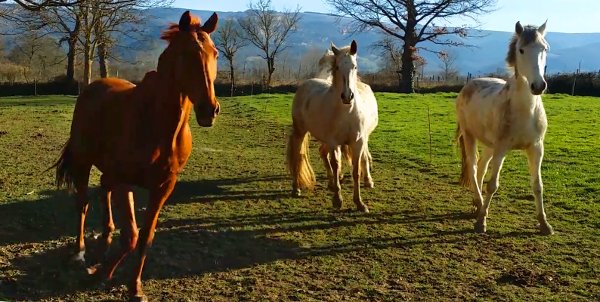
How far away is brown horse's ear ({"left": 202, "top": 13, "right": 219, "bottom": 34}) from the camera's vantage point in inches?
139

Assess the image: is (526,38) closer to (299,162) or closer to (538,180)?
(538,180)

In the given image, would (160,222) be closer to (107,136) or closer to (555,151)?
(107,136)

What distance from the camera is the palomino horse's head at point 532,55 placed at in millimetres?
5281

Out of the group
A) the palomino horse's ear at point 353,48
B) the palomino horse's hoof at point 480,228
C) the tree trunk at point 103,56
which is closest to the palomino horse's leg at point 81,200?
the palomino horse's ear at point 353,48

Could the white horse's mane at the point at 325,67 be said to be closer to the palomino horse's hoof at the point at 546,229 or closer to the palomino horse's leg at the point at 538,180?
the palomino horse's leg at the point at 538,180

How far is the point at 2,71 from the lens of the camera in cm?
3459

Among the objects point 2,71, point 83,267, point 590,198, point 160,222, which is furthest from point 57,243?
point 2,71

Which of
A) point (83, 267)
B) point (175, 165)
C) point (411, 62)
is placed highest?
point (411, 62)

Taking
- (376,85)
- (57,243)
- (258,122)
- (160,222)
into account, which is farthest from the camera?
(376,85)

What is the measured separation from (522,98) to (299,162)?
3308 mm

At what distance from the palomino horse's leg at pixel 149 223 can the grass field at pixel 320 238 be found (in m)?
0.27

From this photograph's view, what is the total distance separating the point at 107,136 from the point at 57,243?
1758mm

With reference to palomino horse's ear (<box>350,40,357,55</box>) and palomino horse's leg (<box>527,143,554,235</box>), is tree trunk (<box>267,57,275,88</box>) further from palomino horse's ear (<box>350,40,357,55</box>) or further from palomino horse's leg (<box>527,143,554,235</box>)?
palomino horse's leg (<box>527,143,554,235</box>)

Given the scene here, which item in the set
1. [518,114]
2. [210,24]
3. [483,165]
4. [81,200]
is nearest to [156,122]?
[210,24]
